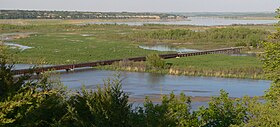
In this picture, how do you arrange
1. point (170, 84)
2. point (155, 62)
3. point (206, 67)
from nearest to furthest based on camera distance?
point (170, 84) → point (206, 67) → point (155, 62)

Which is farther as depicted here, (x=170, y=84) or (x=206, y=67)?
(x=206, y=67)

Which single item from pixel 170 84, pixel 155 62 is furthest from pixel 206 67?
pixel 170 84

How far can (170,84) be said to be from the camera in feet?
125

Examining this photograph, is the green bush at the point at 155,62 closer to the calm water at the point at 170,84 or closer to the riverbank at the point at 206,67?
the riverbank at the point at 206,67

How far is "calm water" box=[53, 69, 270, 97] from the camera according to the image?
34688 mm

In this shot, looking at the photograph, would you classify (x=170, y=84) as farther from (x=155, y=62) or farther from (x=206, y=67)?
(x=206, y=67)

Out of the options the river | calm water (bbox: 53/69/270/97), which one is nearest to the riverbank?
the river

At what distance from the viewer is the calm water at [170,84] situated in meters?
34.7

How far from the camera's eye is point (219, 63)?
51.3 meters

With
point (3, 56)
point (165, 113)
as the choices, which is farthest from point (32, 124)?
point (165, 113)

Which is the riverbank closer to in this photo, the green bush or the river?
the green bush

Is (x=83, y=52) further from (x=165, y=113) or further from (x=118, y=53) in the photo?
(x=165, y=113)

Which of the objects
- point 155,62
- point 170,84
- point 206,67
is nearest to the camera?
point 170,84

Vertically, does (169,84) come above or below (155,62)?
below
